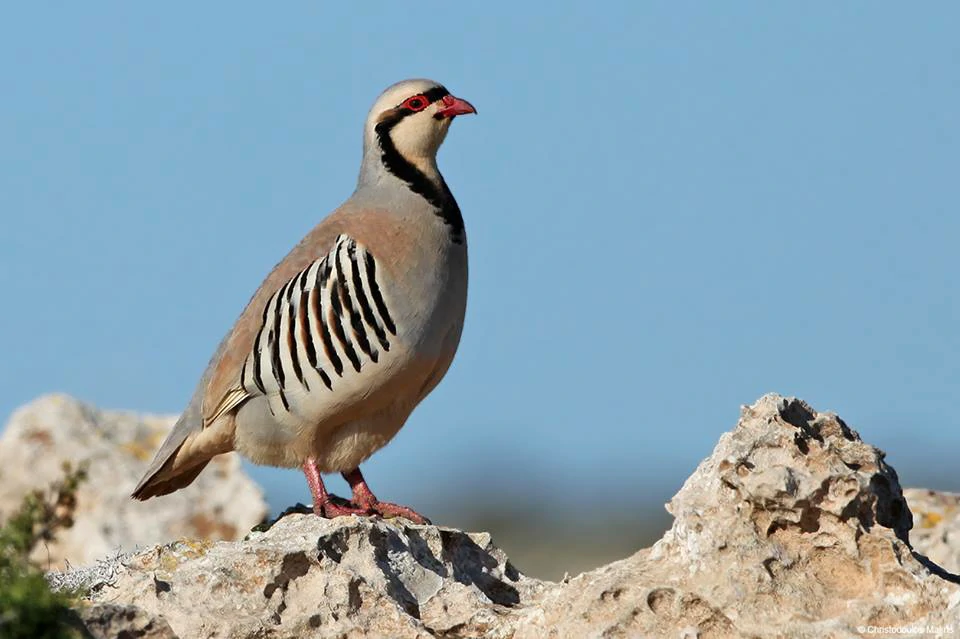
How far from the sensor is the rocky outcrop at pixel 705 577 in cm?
509

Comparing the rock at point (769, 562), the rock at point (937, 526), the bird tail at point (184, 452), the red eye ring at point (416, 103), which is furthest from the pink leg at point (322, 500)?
the rock at point (937, 526)

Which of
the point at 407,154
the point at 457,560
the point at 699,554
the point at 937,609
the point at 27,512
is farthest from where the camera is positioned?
the point at 407,154

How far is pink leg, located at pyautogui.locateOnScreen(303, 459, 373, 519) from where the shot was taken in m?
7.71

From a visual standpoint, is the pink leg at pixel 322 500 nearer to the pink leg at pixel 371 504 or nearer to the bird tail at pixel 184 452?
the pink leg at pixel 371 504

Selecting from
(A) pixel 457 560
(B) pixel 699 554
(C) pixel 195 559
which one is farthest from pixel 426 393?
(B) pixel 699 554

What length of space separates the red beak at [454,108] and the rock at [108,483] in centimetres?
314

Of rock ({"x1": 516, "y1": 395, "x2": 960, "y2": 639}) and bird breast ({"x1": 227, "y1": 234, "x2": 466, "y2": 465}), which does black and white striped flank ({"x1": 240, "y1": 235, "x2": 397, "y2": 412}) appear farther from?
rock ({"x1": 516, "y1": 395, "x2": 960, "y2": 639})

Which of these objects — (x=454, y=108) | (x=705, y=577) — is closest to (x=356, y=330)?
(x=454, y=108)

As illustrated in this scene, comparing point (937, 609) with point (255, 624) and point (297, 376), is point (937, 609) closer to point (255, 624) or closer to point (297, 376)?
point (255, 624)

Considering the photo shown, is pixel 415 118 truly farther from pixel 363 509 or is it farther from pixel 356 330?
pixel 363 509

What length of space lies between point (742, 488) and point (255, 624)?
1743 mm

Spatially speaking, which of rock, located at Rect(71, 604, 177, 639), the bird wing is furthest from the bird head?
rock, located at Rect(71, 604, 177, 639)

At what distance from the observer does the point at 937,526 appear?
7.89 metres

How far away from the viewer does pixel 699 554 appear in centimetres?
529
